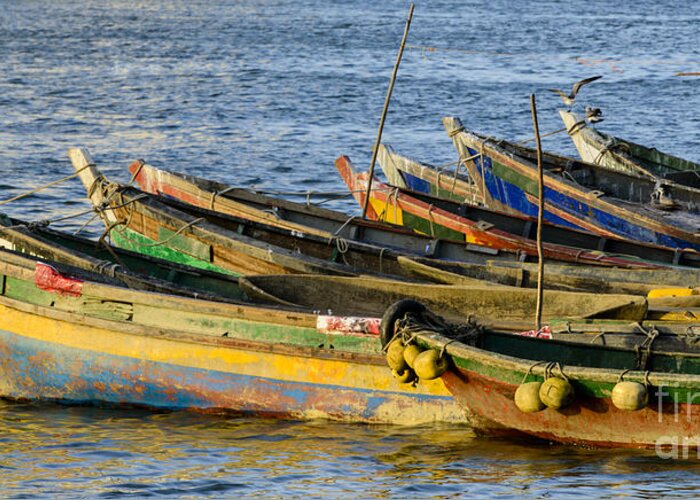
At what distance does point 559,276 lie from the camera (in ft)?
45.7

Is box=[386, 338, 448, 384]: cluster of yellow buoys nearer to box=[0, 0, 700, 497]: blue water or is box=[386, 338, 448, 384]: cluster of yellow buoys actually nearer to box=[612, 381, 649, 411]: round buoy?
box=[0, 0, 700, 497]: blue water

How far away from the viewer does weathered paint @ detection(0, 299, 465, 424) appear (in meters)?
11.8

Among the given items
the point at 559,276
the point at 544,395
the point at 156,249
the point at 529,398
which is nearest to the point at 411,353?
the point at 529,398

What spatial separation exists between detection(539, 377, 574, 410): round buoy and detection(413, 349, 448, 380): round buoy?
33.1 inches

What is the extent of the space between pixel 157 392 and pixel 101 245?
253 centimetres

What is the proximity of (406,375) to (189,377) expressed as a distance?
2.29 metres

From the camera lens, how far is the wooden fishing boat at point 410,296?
41.8 feet

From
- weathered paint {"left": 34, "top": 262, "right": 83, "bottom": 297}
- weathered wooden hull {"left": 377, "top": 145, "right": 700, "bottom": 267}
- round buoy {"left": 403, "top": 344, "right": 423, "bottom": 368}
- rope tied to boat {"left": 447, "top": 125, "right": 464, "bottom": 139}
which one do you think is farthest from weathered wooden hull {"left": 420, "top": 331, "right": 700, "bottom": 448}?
rope tied to boat {"left": 447, "top": 125, "right": 464, "bottom": 139}

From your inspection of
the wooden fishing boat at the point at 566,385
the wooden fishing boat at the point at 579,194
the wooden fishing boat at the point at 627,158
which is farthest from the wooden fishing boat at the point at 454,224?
the wooden fishing boat at the point at 566,385

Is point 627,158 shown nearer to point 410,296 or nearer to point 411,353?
point 410,296

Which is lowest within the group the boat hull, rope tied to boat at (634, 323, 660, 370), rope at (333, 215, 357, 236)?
the boat hull

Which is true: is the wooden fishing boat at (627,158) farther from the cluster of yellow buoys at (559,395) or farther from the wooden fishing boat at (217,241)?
the cluster of yellow buoys at (559,395)

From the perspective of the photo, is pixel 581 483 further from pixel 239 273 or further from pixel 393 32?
pixel 393 32

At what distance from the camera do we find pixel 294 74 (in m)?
38.2
